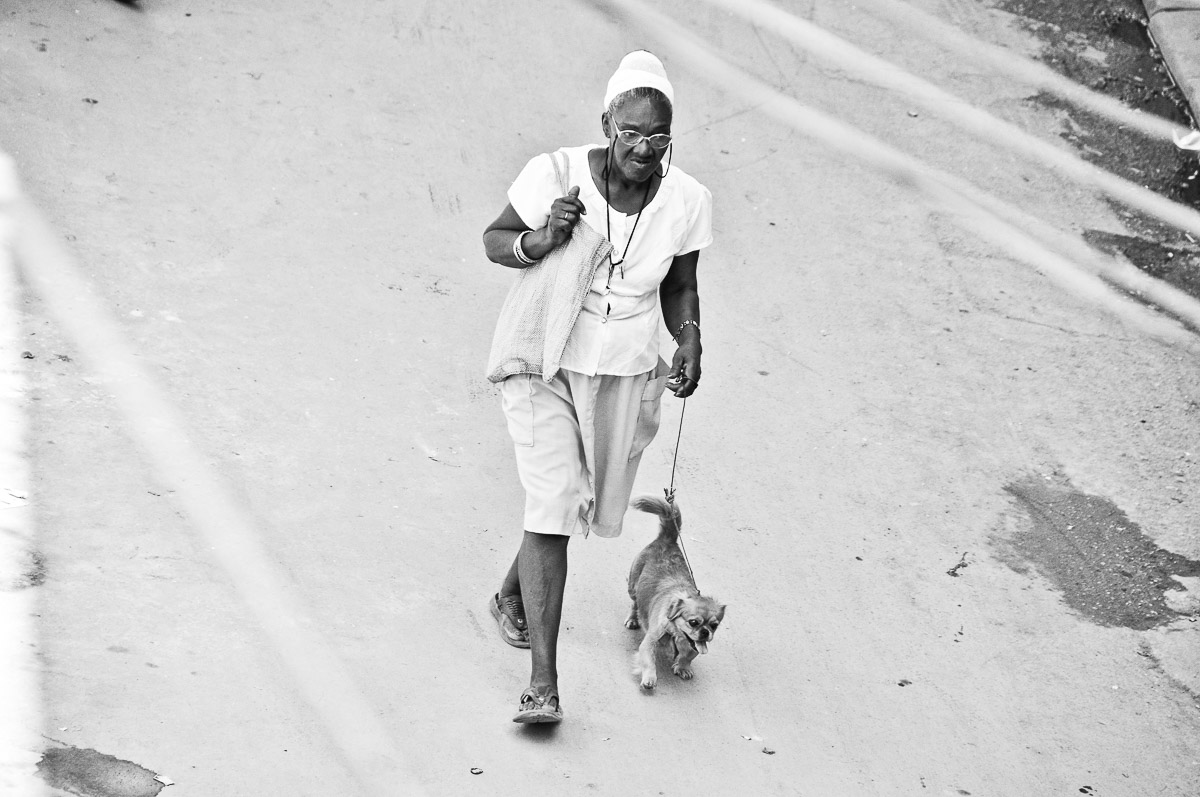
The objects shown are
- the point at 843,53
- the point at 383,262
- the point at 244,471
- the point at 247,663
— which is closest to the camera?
the point at 247,663

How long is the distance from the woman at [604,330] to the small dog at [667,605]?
1.41ft

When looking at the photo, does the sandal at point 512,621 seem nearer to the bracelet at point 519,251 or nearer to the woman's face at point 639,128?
the bracelet at point 519,251

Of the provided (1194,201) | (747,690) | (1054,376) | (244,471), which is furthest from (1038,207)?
(244,471)

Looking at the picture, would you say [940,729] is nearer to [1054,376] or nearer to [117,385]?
[1054,376]

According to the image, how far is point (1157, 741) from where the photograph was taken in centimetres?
434

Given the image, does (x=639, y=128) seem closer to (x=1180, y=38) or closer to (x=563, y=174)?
(x=563, y=174)

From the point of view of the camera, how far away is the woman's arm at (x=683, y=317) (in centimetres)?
380

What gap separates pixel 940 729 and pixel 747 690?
677 millimetres

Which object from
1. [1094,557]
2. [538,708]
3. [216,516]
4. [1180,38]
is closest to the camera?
[538,708]

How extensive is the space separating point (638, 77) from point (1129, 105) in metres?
6.43

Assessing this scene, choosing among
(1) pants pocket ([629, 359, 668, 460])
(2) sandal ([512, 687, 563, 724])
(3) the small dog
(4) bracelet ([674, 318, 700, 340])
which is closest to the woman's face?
(4) bracelet ([674, 318, 700, 340])

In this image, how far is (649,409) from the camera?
12.8 ft

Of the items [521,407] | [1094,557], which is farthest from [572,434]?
[1094,557]

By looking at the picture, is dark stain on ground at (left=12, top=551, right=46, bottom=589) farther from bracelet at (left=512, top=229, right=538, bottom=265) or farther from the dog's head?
the dog's head
